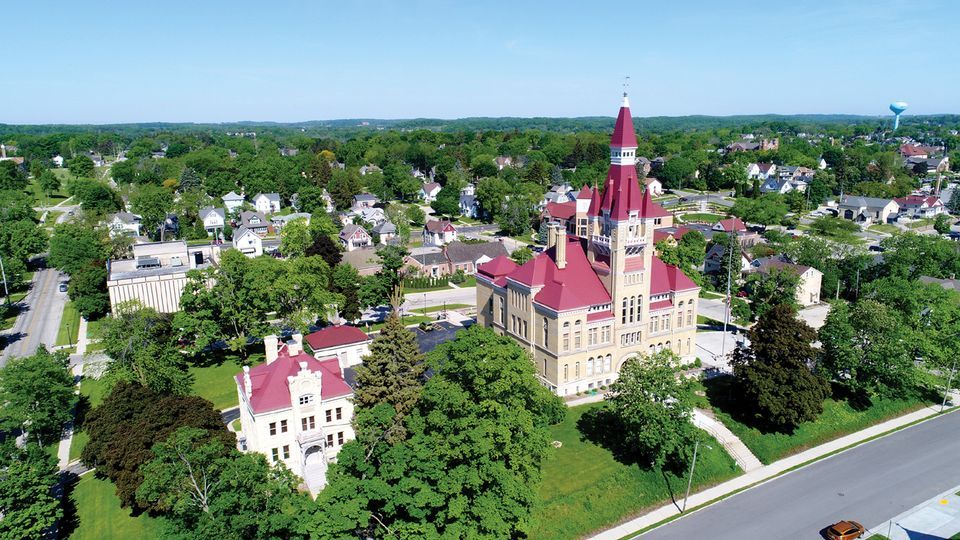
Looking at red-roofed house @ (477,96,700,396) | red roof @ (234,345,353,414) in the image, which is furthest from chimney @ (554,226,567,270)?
red roof @ (234,345,353,414)

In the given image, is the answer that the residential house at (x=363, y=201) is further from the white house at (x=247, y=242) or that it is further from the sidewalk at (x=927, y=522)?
the sidewalk at (x=927, y=522)

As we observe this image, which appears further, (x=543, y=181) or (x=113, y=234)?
(x=543, y=181)

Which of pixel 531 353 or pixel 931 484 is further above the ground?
pixel 531 353

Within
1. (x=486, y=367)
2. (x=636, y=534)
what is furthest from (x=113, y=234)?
(x=636, y=534)

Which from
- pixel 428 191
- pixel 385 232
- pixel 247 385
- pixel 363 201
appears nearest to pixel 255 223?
pixel 385 232

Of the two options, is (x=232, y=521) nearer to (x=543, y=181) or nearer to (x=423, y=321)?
(x=423, y=321)

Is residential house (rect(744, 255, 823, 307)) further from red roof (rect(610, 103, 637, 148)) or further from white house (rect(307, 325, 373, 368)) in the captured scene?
white house (rect(307, 325, 373, 368))
